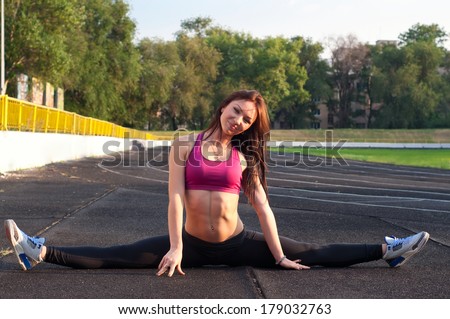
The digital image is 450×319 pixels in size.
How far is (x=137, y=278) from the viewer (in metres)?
5.10

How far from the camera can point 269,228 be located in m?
5.43

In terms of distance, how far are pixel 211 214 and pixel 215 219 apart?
0.05 metres

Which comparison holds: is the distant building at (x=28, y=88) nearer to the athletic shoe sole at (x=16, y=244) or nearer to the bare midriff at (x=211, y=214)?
the athletic shoe sole at (x=16, y=244)

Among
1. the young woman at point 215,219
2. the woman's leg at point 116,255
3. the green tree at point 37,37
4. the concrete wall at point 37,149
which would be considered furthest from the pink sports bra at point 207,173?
the green tree at point 37,37

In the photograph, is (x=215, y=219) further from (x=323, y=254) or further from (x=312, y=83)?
(x=312, y=83)

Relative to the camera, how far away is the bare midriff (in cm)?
526

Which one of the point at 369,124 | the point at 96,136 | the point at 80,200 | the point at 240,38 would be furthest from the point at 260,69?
the point at 80,200

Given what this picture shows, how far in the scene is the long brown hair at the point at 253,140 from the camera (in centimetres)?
521

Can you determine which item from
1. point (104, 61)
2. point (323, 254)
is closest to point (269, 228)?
point (323, 254)

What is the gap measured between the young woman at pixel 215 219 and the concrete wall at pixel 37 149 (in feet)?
38.5

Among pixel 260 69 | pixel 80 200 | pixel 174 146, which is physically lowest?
pixel 80 200
